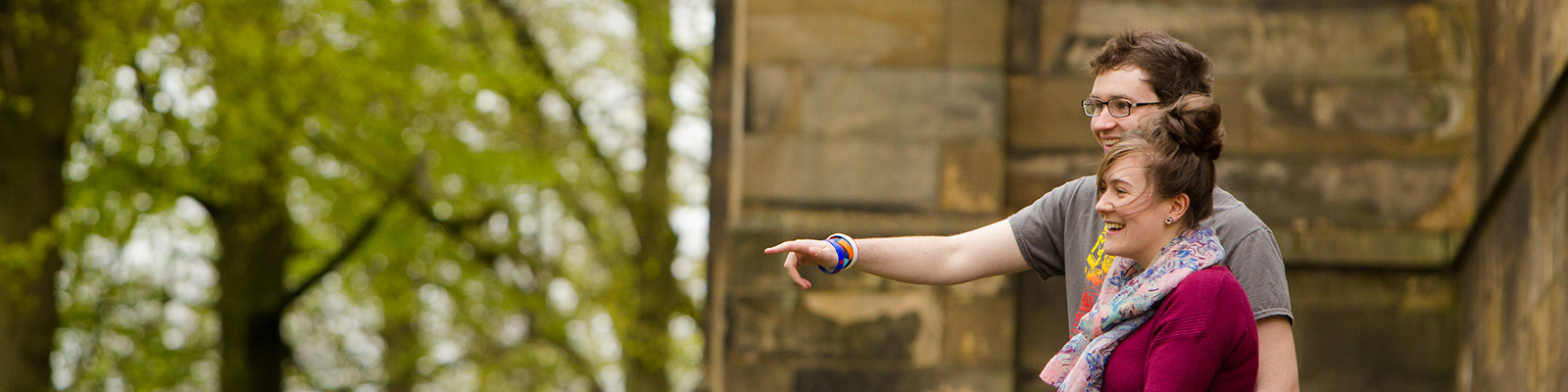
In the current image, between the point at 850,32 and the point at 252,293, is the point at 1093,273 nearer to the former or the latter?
the point at 850,32

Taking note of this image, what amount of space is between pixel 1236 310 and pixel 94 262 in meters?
13.7

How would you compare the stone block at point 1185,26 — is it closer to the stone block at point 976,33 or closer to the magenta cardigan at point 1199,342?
the stone block at point 976,33

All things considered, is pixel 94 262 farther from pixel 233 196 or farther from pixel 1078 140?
pixel 1078 140

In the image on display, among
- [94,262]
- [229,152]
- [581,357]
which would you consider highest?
[229,152]

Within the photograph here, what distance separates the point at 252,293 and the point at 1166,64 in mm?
12769

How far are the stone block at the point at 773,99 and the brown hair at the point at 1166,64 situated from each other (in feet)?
11.5

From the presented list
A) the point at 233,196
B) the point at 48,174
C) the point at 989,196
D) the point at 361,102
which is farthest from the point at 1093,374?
the point at 233,196

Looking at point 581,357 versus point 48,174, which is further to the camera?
point 581,357

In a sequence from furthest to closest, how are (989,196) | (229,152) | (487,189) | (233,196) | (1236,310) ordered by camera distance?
(487,189) < (233,196) < (229,152) < (989,196) < (1236,310)

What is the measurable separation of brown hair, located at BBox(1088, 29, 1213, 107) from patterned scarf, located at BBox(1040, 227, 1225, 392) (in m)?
0.39

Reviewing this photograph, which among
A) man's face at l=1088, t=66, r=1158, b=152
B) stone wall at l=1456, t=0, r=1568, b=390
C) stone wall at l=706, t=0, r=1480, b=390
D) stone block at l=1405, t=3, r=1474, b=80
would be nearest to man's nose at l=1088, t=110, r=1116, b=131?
man's face at l=1088, t=66, r=1158, b=152

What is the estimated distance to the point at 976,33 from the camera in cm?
639

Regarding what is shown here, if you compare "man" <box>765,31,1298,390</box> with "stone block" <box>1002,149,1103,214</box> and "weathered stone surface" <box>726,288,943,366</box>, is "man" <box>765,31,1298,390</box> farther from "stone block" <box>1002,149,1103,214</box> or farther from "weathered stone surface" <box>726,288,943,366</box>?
"stone block" <box>1002,149,1103,214</box>

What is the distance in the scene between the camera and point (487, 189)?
14.8 m
